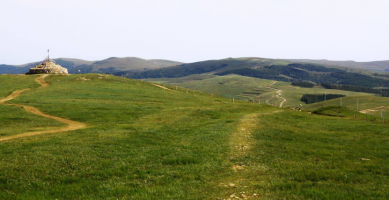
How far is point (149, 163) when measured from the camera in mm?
19594

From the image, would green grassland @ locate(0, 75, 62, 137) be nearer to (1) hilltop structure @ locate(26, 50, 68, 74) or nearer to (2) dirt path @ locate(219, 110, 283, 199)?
(2) dirt path @ locate(219, 110, 283, 199)

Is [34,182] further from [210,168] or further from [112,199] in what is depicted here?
[210,168]

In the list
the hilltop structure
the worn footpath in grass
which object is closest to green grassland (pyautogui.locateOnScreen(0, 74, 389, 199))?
the worn footpath in grass

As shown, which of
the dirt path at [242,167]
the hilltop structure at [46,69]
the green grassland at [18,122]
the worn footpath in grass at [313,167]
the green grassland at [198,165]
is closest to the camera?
the worn footpath in grass at [313,167]

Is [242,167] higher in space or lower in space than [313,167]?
lower

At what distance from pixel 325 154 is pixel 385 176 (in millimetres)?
7068

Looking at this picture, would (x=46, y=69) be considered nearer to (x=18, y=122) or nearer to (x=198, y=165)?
(x=18, y=122)

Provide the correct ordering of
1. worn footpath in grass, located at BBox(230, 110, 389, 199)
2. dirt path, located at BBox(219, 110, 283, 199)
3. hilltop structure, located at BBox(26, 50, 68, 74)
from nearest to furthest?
worn footpath in grass, located at BBox(230, 110, 389, 199) → dirt path, located at BBox(219, 110, 283, 199) → hilltop structure, located at BBox(26, 50, 68, 74)

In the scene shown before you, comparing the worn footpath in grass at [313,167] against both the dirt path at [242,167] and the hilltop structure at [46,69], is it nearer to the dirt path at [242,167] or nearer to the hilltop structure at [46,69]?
the dirt path at [242,167]

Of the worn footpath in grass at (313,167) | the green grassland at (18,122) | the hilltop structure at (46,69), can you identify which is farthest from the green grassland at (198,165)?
the hilltop structure at (46,69)

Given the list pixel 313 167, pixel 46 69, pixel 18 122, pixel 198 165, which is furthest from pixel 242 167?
pixel 46 69

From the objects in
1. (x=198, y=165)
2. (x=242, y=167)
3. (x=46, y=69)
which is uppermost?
(x=46, y=69)

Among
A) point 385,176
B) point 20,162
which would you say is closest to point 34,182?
point 20,162

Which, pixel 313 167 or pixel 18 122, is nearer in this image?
pixel 313 167
